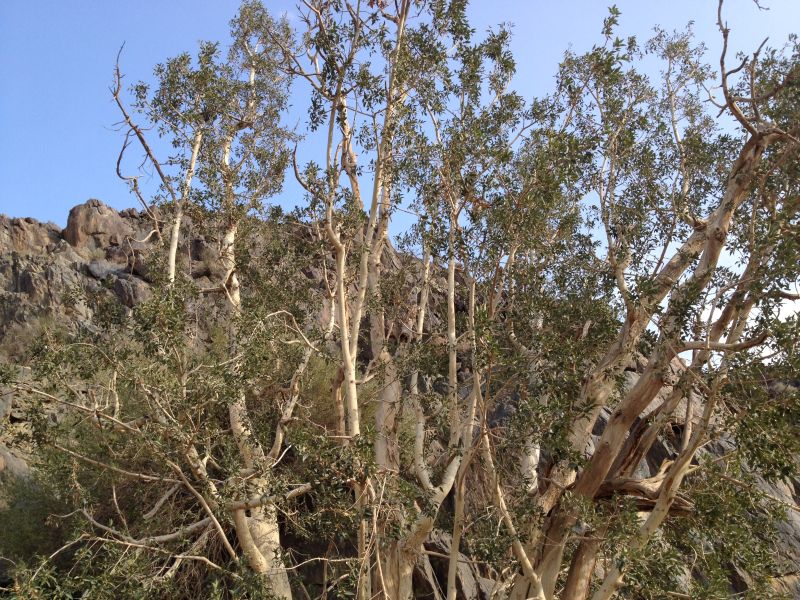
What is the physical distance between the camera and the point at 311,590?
14.0 m

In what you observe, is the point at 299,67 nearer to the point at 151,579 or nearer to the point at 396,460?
the point at 396,460

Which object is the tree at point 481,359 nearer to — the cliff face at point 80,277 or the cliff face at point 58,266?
the cliff face at point 80,277

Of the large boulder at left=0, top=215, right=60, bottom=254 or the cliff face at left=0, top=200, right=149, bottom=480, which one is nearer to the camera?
the cliff face at left=0, top=200, right=149, bottom=480

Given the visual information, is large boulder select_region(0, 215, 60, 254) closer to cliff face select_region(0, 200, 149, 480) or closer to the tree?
cliff face select_region(0, 200, 149, 480)

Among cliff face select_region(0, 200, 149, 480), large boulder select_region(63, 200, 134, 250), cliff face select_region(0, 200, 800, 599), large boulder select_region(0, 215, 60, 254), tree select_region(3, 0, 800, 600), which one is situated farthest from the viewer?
large boulder select_region(63, 200, 134, 250)

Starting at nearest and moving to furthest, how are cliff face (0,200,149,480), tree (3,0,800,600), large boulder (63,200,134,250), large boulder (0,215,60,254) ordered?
tree (3,0,800,600), cliff face (0,200,149,480), large boulder (0,215,60,254), large boulder (63,200,134,250)

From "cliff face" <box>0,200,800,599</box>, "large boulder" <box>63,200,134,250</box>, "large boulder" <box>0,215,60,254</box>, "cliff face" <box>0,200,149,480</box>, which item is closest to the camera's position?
"cliff face" <box>0,200,800,599</box>

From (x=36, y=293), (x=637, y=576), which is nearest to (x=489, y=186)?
(x=637, y=576)

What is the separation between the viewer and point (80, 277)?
25.8 metres

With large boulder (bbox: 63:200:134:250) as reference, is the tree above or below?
below

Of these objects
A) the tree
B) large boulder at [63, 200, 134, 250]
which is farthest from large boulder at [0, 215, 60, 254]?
the tree

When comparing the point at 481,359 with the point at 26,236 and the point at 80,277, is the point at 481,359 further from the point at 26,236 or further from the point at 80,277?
the point at 26,236

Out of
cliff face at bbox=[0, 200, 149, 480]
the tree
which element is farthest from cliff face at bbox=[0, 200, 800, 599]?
the tree

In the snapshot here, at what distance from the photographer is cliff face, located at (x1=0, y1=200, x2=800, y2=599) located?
16109 mm
